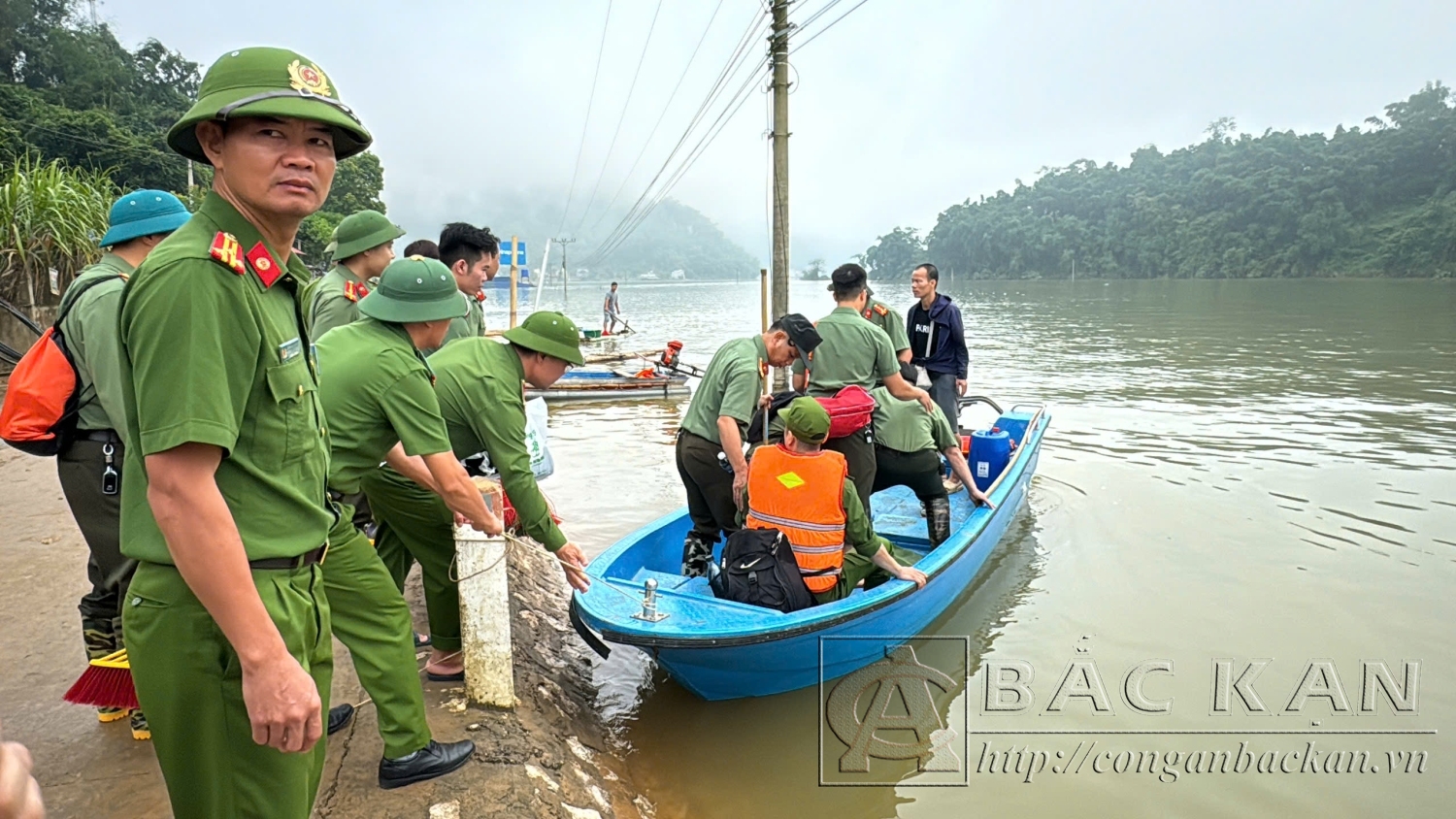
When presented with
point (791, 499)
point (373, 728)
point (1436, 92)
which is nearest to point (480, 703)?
point (373, 728)

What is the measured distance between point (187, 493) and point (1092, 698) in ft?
16.0

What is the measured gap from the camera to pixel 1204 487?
8.88 meters

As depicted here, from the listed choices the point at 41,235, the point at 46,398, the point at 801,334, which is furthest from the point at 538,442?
the point at 41,235

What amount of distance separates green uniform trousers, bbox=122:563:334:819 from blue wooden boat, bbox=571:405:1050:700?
7.27 ft

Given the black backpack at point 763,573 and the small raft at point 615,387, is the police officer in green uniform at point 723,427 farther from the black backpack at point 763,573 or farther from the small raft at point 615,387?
the small raft at point 615,387

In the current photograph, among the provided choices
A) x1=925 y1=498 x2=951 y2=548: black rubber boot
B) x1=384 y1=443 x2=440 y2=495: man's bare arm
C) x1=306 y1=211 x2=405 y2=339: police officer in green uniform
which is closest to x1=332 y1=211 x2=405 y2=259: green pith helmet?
x1=306 y1=211 x2=405 y2=339: police officer in green uniform

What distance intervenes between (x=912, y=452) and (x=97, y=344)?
4.31 meters

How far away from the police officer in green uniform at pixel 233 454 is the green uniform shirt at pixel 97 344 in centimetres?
130

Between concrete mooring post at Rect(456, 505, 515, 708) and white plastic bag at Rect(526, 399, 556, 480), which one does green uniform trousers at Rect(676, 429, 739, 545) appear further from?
concrete mooring post at Rect(456, 505, 515, 708)

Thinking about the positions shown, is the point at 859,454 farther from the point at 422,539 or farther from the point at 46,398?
the point at 46,398

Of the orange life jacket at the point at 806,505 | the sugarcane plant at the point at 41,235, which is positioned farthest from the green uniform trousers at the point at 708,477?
the sugarcane plant at the point at 41,235

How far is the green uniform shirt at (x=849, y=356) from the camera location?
5.43 m

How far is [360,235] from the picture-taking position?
4148 mm

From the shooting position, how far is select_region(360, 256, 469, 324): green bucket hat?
2.77 metres
